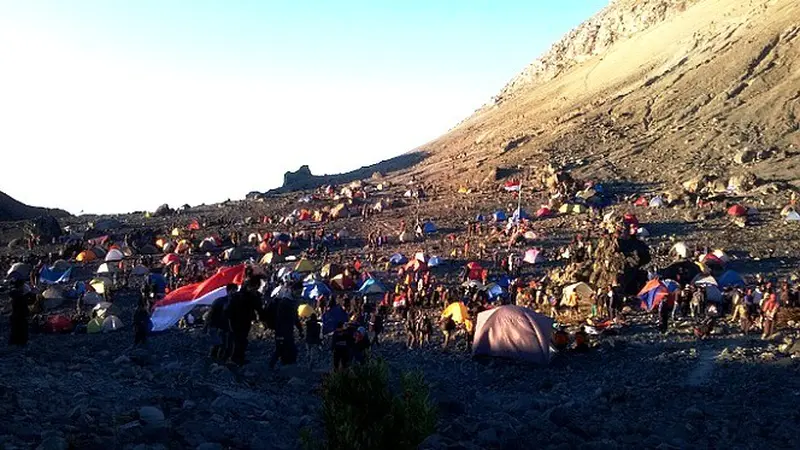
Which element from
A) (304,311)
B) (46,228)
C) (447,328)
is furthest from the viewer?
(46,228)

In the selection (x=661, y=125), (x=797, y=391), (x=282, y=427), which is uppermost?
(x=661, y=125)

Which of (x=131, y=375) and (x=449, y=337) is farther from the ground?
(x=131, y=375)

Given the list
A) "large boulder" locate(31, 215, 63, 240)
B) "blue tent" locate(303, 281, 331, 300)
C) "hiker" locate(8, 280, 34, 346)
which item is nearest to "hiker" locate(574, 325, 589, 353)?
"blue tent" locate(303, 281, 331, 300)

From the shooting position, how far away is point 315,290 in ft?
87.8

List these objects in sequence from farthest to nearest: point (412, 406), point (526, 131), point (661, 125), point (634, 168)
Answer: point (526, 131)
point (661, 125)
point (634, 168)
point (412, 406)

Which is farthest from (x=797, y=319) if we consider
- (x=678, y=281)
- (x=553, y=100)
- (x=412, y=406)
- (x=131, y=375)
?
(x=553, y=100)


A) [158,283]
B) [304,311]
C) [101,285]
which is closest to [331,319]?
[304,311]

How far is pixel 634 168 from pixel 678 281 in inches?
1151

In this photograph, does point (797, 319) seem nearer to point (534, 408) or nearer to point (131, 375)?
point (534, 408)

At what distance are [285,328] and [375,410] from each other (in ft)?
15.6

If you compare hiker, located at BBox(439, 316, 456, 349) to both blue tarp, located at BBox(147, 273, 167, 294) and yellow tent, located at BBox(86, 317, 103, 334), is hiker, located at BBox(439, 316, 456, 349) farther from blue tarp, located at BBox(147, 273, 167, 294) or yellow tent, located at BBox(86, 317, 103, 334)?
blue tarp, located at BBox(147, 273, 167, 294)

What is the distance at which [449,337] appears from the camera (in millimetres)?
19016

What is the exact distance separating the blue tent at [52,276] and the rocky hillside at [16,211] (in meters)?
26.7

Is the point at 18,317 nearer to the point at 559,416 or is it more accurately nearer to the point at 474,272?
the point at 559,416
